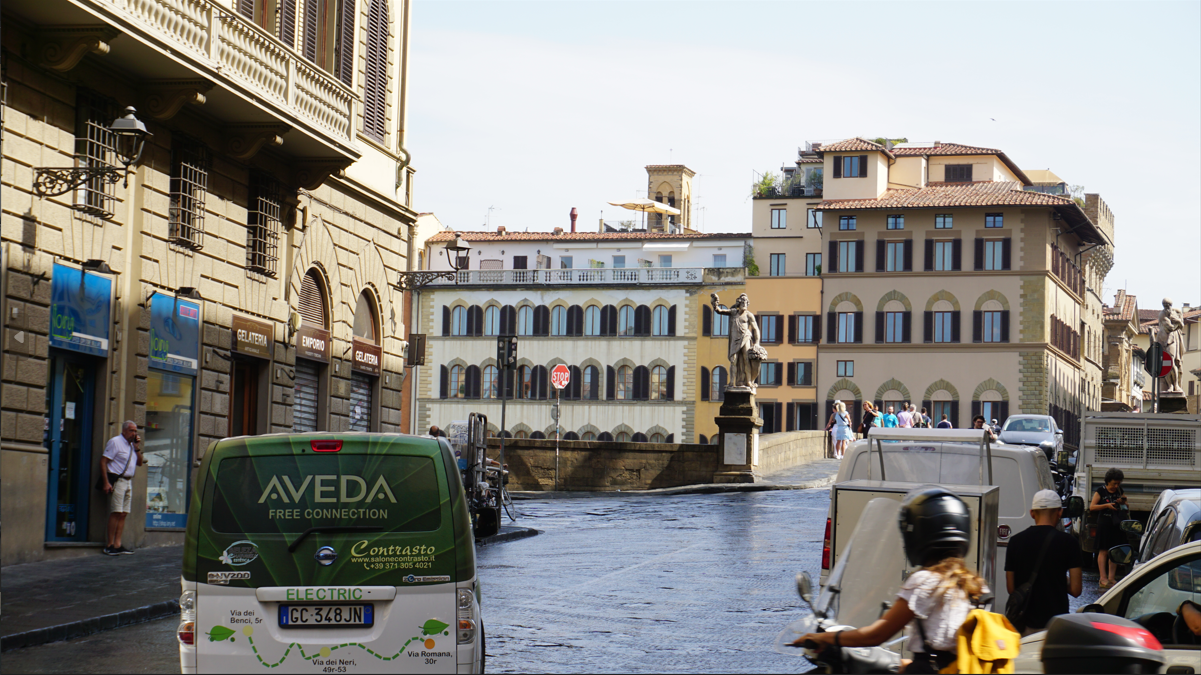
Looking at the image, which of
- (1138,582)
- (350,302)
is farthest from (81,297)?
(1138,582)

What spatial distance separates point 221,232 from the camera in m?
22.1

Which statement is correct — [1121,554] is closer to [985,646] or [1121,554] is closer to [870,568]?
[870,568]

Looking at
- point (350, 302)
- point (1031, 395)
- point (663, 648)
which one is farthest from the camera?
point (1031, 395)

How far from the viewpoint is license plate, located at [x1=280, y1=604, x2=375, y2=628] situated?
817 cm

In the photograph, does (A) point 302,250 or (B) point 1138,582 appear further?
(A) point 302,250

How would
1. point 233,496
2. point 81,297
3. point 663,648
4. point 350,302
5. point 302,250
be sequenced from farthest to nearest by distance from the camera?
point 350,302, point 302,250, point 81,297, point 663,648, point 233,496

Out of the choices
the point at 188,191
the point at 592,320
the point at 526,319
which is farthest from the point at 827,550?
the point at 526,319

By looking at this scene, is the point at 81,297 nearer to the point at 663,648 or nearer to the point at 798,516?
the point at 663,648

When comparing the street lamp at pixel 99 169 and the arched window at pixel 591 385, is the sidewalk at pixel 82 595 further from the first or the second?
the arched window at pixel 591 385

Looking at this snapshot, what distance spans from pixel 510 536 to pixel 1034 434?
21.0 m

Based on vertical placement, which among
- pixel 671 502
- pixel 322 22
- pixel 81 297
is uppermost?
pixel 322 22

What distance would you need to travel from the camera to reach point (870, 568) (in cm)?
725

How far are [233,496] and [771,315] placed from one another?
7784 centimetres

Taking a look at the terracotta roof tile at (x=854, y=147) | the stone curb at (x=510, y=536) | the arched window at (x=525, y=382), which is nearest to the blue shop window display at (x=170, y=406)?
the stone curb at (x=510, y=536)
